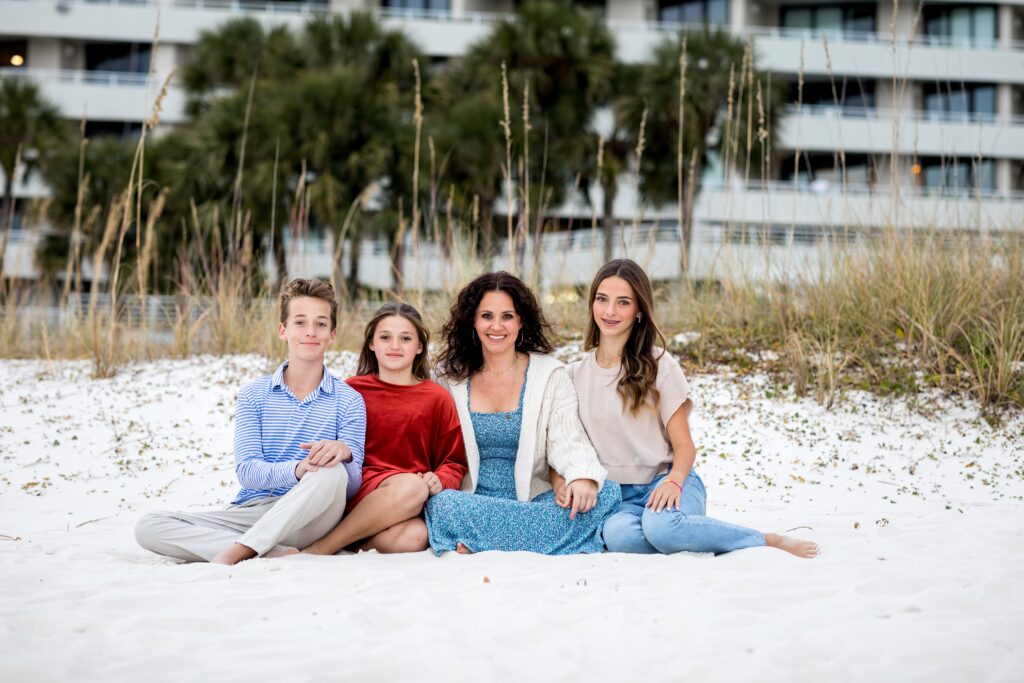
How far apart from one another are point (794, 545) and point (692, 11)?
74.8 feet

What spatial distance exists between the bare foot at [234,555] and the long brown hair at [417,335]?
2.79 ft

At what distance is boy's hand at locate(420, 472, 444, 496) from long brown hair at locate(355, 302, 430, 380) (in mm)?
411

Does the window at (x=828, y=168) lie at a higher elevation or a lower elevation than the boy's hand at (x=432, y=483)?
higher

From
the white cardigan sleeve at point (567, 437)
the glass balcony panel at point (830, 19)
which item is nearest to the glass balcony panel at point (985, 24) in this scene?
the glass balcony panel at point (830, 19)

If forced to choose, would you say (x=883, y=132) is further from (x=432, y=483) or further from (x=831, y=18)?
(x=432, y=483)

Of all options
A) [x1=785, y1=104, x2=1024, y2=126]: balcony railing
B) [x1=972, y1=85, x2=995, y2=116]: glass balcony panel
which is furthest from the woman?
[x1=972, y1=85, x2=995, y2=116]: glass balcony panel

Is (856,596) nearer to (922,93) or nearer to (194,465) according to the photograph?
(194,465)

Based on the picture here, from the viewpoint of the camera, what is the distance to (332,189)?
13.6 metres

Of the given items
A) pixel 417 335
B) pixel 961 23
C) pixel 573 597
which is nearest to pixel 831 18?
pixel 961 23

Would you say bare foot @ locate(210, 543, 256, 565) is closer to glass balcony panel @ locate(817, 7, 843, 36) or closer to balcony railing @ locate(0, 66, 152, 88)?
balcony railing @ locate(0, 66, 152, 88)

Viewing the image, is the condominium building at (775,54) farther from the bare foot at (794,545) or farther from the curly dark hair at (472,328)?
the bare foot at (794,545)

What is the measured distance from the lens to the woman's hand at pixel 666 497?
9.88 feet

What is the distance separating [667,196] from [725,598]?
48.5 ft

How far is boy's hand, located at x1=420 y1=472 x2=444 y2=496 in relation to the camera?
123 inches
